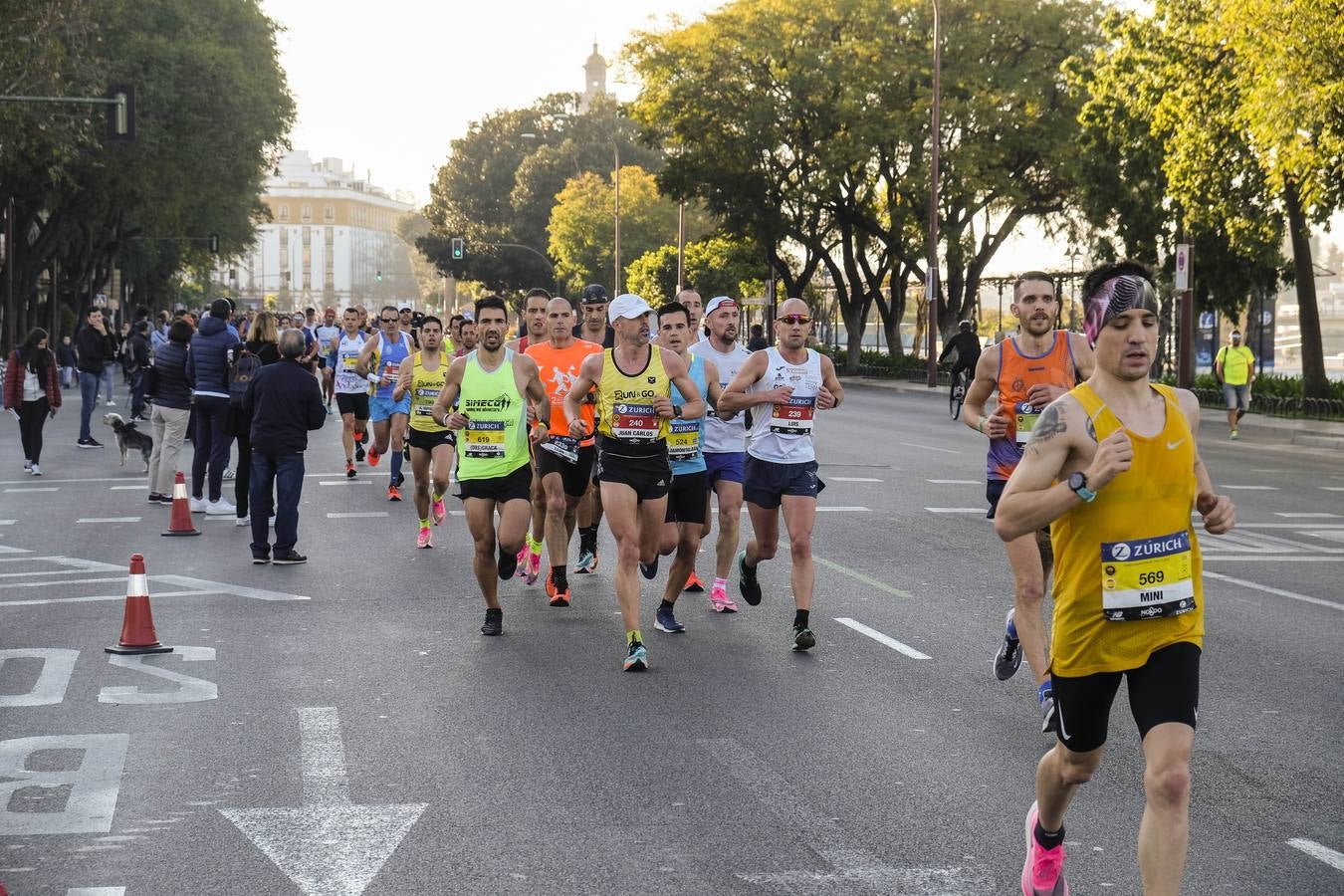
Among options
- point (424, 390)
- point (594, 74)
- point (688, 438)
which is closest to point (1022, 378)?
point (688, 438)

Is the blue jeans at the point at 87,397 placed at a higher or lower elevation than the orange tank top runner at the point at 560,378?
lower

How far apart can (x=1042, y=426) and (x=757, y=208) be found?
48.6 m

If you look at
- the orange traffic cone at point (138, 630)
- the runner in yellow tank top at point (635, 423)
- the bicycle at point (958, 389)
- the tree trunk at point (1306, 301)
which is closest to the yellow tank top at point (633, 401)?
the runner in yellow tank top at point (635, 423)

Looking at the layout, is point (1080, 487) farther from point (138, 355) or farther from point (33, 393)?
point (138, 355)

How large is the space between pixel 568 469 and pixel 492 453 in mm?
1252

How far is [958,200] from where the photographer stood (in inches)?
1879

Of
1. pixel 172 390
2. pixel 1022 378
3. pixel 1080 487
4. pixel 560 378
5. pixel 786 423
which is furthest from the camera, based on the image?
pixel 172 390

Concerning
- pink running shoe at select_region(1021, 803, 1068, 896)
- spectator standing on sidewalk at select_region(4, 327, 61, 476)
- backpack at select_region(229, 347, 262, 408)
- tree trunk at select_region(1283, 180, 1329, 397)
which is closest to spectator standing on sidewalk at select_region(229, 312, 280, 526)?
backpack at select_region(229, 347, 262, 408)

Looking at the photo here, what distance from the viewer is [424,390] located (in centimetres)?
1462

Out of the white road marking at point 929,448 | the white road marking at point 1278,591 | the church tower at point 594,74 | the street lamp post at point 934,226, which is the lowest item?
the white road marking at point 1278,591

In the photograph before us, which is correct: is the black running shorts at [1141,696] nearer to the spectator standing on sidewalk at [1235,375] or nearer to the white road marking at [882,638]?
the white road marking at [882,638]

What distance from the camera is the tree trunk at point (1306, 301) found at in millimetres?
28641

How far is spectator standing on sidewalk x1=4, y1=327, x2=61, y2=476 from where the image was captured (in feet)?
66.5

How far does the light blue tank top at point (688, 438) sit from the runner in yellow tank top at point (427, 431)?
11.1 ft
